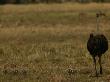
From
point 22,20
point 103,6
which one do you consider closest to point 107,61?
point 22,20

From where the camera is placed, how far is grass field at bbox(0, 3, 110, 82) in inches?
513

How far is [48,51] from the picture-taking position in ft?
60.1

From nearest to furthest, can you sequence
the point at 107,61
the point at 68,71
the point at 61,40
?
1. the point at 68,71
2. the point at 107,61
3. the point at 61,40

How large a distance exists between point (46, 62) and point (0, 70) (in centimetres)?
225

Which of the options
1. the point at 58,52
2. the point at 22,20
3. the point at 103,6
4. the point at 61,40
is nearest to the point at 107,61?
the point at 58,52

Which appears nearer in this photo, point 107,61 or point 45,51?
point 107,61

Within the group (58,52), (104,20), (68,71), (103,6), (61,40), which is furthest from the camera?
(103,6)

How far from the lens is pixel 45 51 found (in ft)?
60.3

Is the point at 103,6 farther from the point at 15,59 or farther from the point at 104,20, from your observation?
the point at 15,59

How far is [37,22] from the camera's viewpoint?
33.8 m

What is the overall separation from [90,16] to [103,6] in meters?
7.56

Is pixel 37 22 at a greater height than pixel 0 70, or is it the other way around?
pixel 0 70

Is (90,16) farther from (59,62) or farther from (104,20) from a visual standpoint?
(59,62)

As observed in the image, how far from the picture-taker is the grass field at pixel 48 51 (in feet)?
42.8
